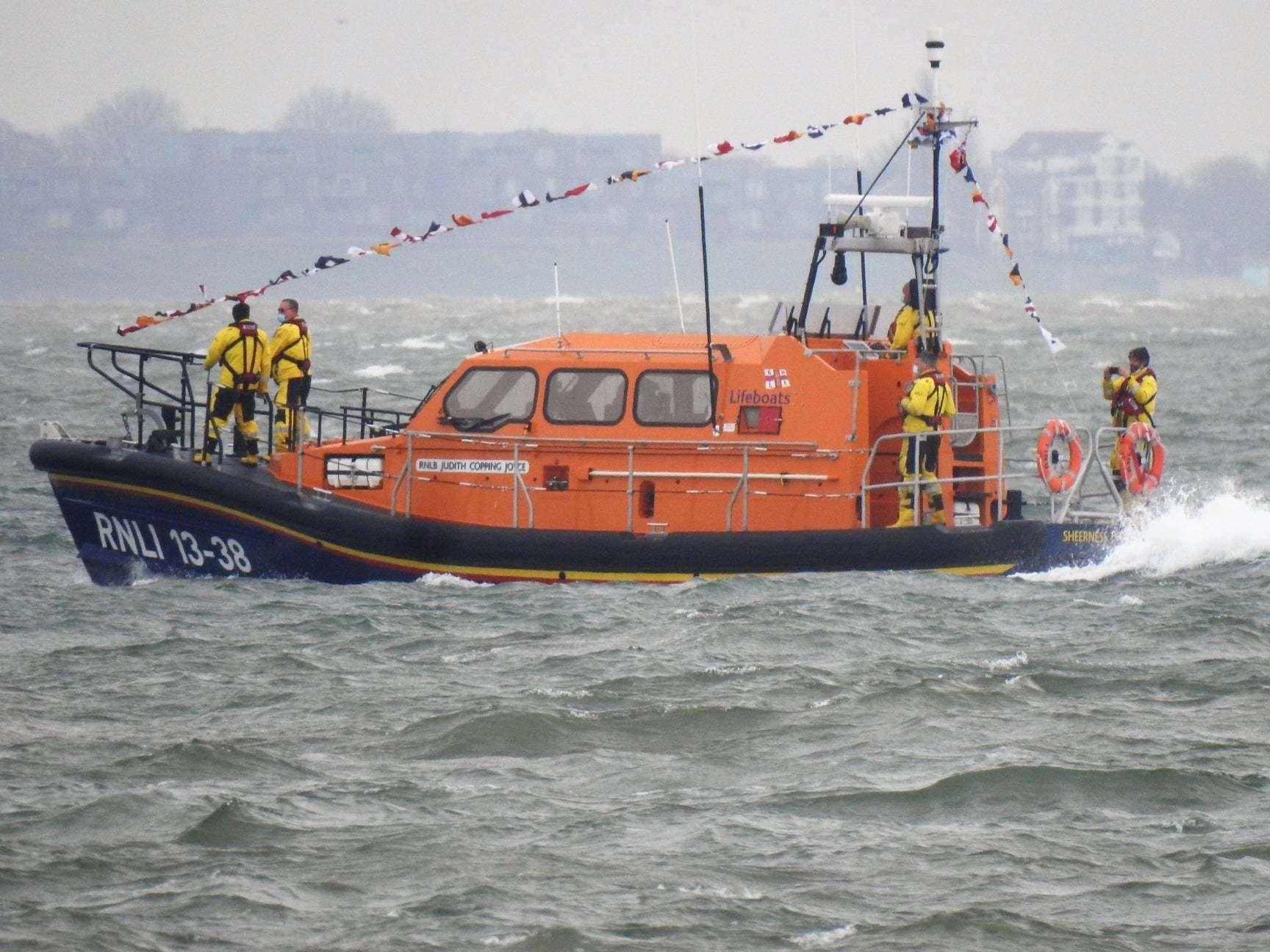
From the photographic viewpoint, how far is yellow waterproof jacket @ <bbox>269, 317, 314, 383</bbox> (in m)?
13.4

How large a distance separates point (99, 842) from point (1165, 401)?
2695cm

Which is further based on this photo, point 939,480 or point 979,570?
point 979,570

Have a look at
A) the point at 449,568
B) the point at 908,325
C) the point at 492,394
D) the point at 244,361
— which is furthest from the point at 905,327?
the point at 244,361

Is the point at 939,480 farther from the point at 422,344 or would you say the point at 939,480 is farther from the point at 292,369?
the point at 422,344

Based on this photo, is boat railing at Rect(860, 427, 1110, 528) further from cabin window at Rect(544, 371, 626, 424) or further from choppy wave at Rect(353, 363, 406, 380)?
choppy wave at Rect(353, 363, 406, 380)

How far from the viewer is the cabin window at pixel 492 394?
13.2 metres

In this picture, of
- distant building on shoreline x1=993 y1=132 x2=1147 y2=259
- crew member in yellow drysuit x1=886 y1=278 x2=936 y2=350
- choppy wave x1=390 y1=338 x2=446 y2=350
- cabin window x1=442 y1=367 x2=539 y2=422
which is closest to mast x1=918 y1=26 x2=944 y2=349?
crew member in yellow drysuit x1=886 y1=278 x2=936 y2=350

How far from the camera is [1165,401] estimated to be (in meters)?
32.2

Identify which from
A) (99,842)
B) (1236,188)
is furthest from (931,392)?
(1236,188)

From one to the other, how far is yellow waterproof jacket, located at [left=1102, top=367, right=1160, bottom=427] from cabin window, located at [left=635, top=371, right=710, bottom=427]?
3045 millimetres

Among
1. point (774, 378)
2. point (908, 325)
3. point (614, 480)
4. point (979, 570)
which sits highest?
point (908, 325)

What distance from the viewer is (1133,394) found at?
14.0 metres

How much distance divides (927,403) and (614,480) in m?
2.18

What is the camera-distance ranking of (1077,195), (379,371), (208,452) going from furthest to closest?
1. (1077,195)
2. (379,371)
3. (208,452)
